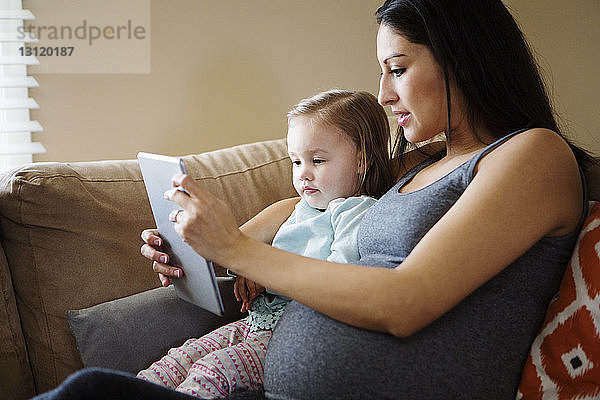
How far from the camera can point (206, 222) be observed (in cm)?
104

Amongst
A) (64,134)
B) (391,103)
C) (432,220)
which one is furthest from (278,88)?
(432,220)

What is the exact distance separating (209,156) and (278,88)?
0.61 meters

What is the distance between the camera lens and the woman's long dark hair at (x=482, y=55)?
3.87 ft

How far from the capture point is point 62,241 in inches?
55.9

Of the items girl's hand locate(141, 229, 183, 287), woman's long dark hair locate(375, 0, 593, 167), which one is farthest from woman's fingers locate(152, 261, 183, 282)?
woman's long dark hair locate(375, 0, 593, 167)

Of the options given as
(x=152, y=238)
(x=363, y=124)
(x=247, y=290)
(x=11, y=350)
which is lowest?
(x=11, y=350)

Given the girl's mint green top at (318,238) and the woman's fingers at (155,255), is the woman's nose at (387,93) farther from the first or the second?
the woman's fingers at (155,255)

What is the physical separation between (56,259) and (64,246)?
3 cm

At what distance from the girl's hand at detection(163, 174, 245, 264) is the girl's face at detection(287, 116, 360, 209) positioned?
0.36 meters

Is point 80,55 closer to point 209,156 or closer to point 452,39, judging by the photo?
point 209,156

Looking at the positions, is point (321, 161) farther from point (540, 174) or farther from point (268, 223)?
point (540, 174)

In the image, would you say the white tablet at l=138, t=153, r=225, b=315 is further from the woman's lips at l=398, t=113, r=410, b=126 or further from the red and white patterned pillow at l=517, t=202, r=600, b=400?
the red and white patterned pillow at l=517, t=202, r=600, b=400

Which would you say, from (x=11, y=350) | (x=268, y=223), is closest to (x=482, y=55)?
(x=268, y=223)

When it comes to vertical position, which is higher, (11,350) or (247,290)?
(247,290)
